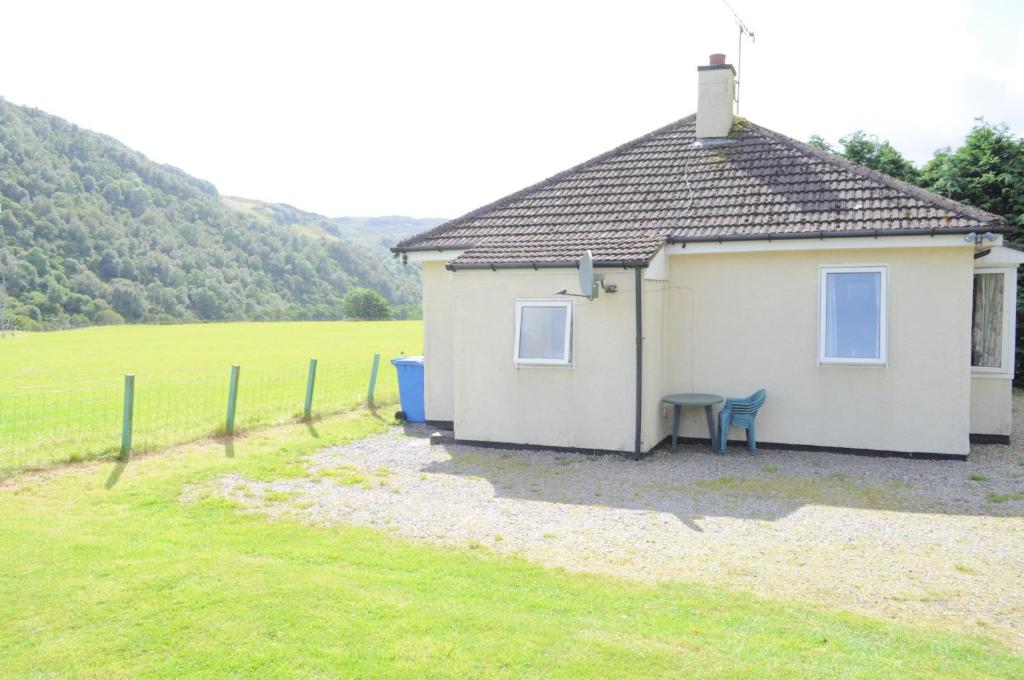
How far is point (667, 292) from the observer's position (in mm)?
13219

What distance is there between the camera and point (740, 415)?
1251cm

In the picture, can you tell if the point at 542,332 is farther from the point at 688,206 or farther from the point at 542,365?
the point at 688,206

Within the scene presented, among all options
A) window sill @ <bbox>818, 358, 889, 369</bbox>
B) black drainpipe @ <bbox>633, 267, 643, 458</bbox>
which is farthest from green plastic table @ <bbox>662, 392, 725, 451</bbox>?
window sill @ <bbox>818, 358, 889, 369</bbox>

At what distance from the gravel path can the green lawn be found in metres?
0.59

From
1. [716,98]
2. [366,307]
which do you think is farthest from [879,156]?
[366,307]

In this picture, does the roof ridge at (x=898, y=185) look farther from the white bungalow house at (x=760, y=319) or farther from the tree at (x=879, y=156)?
the tree at (x=879, y=156)

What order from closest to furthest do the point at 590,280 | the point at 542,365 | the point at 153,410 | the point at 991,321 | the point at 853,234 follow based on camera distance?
the point at 590,280, the point at 853,234, the point at 542,365, the point at 991,321, the point at 153,410

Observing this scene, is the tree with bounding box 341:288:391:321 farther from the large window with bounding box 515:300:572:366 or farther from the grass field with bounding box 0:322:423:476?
the large window with bounding box 515:300:572:366

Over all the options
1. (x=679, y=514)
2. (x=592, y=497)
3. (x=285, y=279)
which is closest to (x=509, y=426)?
(x=592, y=497)

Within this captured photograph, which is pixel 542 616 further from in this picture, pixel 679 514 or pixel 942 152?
pixel 942 152

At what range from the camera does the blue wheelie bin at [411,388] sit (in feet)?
51.0

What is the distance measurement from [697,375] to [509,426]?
315cm

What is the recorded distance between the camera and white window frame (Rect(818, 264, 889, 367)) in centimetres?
1202

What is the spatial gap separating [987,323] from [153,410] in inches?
674
